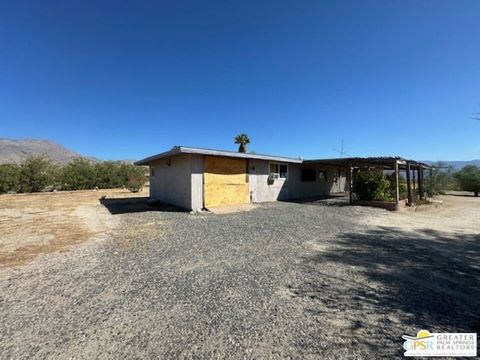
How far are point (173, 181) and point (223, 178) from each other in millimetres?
2573

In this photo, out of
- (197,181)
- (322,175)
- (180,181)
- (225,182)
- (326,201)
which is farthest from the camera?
(322,175)

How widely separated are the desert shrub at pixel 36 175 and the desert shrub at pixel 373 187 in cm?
2440

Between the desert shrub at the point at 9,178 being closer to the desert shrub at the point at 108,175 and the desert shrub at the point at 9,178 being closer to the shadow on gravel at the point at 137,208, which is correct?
the desert shrub at the point at 108,175

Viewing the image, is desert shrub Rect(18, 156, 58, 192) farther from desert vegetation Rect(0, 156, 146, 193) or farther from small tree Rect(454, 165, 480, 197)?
small tree Rect(454, 165, 480, 197)

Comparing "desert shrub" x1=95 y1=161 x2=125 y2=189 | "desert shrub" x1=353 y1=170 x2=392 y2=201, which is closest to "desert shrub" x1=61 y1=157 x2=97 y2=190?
"desert shrub" x1=95 y1=161 x2=125 y2=189

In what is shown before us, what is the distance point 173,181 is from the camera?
1171 centimetres

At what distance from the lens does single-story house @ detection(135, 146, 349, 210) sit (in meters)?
10.1

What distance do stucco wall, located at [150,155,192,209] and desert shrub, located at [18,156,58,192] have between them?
13.0 metres

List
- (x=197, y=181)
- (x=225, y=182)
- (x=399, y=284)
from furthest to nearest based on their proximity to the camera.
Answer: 1. (x=225, y=182)
2. (x=197, y=181)
3. (x=399, y=284)

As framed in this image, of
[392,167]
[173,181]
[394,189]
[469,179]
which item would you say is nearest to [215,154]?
[173,181]

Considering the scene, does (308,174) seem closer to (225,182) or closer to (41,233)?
(225,182)

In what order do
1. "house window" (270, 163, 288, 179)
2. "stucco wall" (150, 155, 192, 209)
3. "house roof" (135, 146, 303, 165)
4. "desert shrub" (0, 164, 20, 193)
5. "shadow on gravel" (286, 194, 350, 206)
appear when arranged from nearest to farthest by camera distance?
"house roof" (135, 146, 303, 165) → "stucco wall" (150, 155, 192, 209) → "shadow on gravel" (286, 194, 350, 206) → "house window" (270, 163, 288, 179) → "desert shrub" (0, 164, 20, 193)

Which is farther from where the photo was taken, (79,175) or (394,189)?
(79,175)

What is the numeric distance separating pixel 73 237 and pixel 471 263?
8586 millimetres
